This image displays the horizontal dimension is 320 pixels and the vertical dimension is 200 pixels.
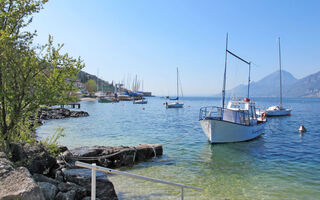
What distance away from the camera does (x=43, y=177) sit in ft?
20.8

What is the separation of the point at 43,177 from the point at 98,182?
154cm

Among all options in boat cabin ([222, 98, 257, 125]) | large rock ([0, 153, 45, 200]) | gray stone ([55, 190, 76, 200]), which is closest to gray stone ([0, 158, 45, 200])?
large rock ([0, 153, 45, 200])

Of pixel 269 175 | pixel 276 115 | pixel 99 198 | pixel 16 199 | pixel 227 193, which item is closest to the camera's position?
pixel 16 199

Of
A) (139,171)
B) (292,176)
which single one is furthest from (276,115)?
(139,171)

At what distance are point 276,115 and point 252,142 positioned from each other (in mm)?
35715

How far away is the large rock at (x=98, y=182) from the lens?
6.44 meters

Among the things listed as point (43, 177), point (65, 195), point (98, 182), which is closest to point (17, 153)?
point (43, 177)

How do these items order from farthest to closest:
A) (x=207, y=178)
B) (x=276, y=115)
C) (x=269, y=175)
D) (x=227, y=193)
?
(x=276, y=115) < (x=269, y=175) < (x=207, y=178) < (x=227, y=193)

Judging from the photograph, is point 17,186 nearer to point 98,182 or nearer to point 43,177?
point 43,177

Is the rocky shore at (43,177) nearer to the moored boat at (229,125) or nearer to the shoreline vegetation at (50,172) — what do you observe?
the shoreline vegetation at (50,172)

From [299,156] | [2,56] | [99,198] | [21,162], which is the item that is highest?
[2,56]

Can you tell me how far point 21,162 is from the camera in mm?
6680

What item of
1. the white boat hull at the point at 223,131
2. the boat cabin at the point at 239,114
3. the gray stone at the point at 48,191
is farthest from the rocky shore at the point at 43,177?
the boat cabin at the point at 239,114

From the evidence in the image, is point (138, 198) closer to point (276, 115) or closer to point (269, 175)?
point (269, 175)
